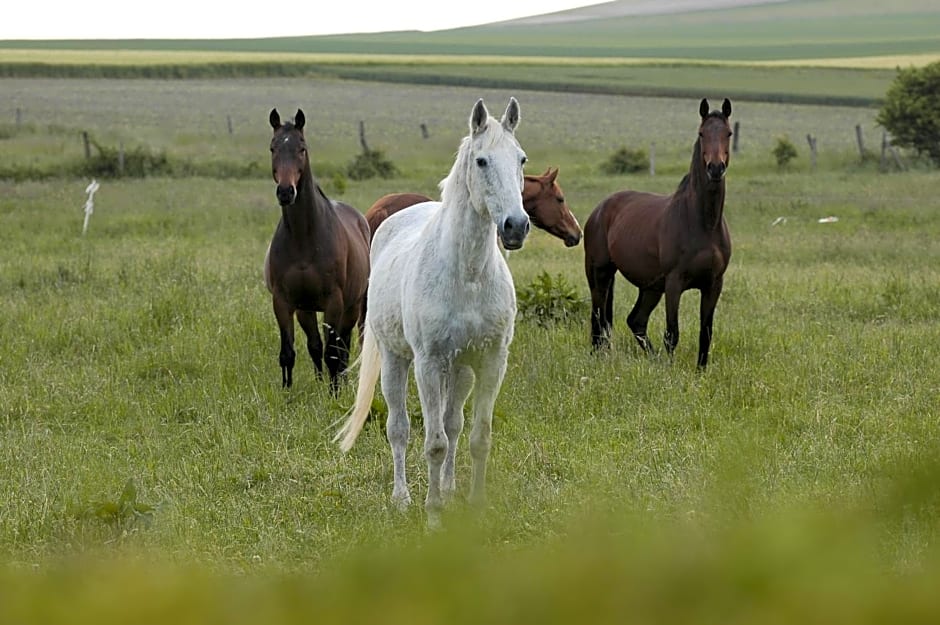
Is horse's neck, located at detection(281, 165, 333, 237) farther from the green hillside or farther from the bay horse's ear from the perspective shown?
the green hillside

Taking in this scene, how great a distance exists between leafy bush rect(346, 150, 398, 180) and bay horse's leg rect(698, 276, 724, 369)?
21700 millimetres

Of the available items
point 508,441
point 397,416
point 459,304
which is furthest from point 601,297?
point 459,304

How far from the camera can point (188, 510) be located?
587 cm

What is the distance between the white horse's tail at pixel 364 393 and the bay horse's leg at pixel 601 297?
367cm

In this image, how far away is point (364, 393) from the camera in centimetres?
702

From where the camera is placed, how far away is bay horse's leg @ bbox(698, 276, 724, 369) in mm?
9281

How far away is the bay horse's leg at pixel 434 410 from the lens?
5.88 metres

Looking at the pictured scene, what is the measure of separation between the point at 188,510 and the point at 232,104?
57.0 metres

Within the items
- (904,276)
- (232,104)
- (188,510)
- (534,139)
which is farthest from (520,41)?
(188,510)

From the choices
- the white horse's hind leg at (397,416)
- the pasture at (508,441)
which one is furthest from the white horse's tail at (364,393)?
the white horse's hind leg at (397,416)

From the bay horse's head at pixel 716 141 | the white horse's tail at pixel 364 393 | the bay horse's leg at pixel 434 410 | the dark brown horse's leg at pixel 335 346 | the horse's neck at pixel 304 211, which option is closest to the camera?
the bay horse's leg at pixel 434 410

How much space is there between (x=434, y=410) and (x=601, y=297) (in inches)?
199

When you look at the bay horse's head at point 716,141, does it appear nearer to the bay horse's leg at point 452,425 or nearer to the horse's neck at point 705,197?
the horse's neck at point 705,197

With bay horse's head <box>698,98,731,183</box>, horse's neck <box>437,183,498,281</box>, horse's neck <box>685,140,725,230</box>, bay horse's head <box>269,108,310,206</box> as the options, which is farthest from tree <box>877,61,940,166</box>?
horse's neck <box>437,183,498,281</box>
